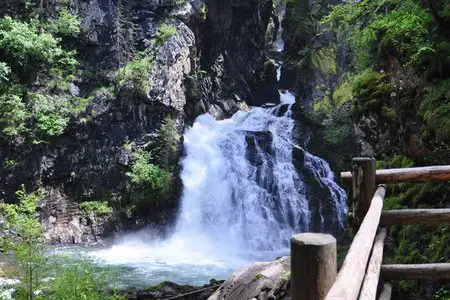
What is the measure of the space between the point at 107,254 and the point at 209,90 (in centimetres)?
1363

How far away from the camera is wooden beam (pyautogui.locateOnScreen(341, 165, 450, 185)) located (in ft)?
13.2

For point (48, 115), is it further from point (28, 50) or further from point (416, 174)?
point (416, 174)

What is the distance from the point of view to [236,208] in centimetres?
1711

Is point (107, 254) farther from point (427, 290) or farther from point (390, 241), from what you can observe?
point (427, 290)

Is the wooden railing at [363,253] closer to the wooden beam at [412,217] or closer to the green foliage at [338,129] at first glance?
the wooden beam at [412,217]

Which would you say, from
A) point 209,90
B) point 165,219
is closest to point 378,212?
point 165,219

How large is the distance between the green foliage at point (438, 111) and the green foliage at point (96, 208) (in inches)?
553

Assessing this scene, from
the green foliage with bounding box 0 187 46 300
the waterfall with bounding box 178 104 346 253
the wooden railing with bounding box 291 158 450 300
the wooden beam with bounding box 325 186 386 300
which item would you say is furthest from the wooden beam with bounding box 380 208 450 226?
the waterfall with bounding box 178 104 346 253

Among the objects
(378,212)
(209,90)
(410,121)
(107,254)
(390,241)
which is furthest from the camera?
(209,90)

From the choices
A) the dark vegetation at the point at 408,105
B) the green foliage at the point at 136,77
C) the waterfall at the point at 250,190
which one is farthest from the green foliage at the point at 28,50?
the dark vegetation at the point at 408,105

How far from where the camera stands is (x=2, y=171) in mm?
16750

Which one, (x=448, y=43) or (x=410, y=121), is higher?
(x=448, y=43)

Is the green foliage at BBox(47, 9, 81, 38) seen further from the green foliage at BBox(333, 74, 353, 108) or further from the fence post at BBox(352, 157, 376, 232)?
the fence post at BBox(352, 157, 376, 232)

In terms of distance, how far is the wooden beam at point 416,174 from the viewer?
4.04 meters
